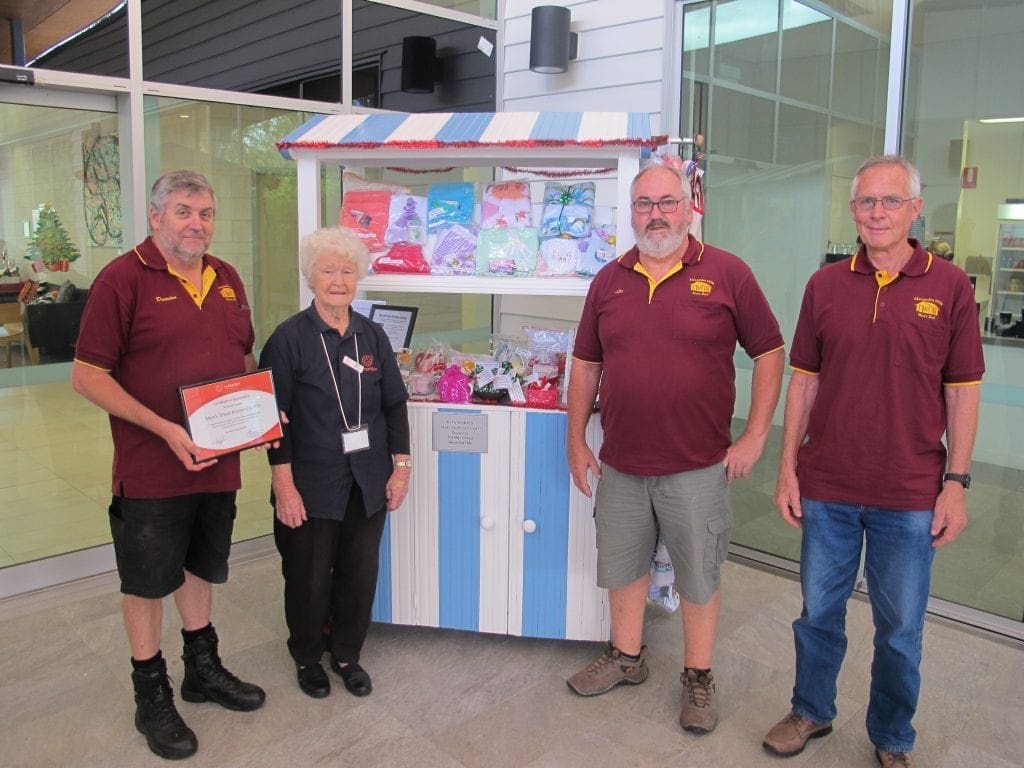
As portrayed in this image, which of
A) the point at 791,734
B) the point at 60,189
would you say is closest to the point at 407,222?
the point at 60,189

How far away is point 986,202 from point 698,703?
2.03 m

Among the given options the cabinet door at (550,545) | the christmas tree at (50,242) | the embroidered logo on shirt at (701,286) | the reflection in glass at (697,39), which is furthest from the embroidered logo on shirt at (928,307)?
the christmas tree at (50,242)

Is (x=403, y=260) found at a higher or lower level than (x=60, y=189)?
lower

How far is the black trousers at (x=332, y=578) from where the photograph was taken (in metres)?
2.58

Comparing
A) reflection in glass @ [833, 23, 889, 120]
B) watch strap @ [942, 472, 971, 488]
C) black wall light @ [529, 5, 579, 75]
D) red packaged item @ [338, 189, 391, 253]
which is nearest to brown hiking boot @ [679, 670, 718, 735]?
watch strap @ [942, 472, 971, 488]

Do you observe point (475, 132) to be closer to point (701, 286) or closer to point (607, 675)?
point (701, 286)

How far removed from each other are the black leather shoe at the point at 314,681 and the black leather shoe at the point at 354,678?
5 centimetres

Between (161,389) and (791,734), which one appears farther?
(791,734)

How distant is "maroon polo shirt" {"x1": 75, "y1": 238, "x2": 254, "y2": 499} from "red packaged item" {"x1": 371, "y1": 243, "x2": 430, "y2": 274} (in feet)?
2.39

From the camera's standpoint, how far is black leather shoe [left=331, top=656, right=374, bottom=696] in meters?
2.64

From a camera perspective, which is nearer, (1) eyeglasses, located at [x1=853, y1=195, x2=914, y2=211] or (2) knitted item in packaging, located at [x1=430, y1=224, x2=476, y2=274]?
(1) eyeglasses, located at [x1=853, y1=195, x2=914, y2=211]

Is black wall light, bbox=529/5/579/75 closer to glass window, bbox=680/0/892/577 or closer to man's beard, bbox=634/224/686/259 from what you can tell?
glass window, bbox=680/0/892/577

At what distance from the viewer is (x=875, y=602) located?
2199 mm

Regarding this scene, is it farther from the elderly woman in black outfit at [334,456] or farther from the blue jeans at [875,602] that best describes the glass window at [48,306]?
the blue jeans at [875,602]
